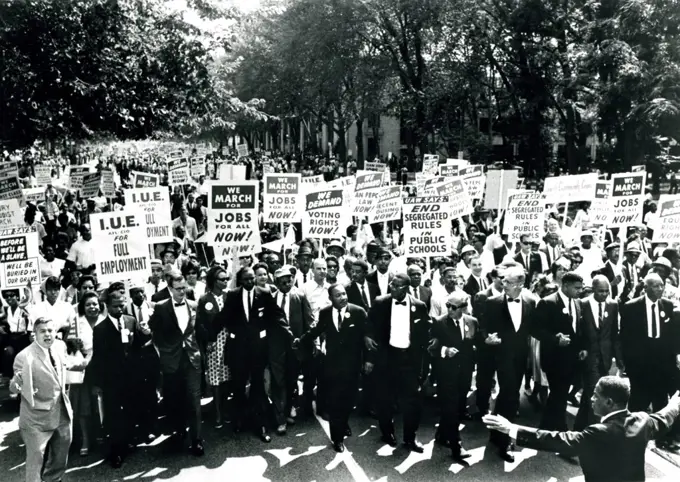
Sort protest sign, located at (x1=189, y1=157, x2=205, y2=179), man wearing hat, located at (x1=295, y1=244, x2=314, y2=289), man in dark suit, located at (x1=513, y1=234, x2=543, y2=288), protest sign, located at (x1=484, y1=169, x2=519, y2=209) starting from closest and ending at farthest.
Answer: man wearing hat, located at (x1=295, y1=244, x2=314, y2=289)
man in dark suit, located at (x1=513, y1=234, x2=543, y2=288)
protest sign, located at (x1=484, y1=169, x2=519, y2=209)
protest sign, located at (x1=189, y1=157, x2=205, y2=179)

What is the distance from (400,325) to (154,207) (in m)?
6.05

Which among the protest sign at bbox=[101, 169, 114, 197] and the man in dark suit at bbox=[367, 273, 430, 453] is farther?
the protest sign at bbox=[101, 169, 114, 197]

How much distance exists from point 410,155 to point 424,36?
7.86m

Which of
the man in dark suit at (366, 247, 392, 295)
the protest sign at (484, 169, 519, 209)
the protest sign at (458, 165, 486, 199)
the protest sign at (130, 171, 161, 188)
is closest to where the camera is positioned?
the man in dark suit at (366, 247, 392, 295)

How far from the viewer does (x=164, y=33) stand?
1873 cm

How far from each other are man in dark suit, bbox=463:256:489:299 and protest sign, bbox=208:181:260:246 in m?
3.06

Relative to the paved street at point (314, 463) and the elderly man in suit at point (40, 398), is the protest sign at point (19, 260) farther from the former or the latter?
the elderly man in suit at point (40, 398)

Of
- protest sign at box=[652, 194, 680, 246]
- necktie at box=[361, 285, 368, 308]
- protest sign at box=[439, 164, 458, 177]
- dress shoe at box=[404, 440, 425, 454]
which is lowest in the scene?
dress shoe at box=[404, 440, 425, 454]

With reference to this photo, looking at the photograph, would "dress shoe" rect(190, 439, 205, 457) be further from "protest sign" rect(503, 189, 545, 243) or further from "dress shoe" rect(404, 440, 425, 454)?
"protest sign" rect(503, 189, 545, 243)

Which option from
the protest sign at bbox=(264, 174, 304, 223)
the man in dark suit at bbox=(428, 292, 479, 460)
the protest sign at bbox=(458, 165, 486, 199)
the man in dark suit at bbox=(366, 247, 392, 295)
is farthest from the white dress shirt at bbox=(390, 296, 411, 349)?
the protest sign at bbox=(458, 165, 486, 199)

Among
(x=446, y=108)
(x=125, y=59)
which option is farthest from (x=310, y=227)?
(x=446, y=108)

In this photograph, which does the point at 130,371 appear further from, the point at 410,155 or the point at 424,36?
the point at 410,155

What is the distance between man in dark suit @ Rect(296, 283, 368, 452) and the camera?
745 cm

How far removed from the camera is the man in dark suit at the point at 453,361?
7164 mm
